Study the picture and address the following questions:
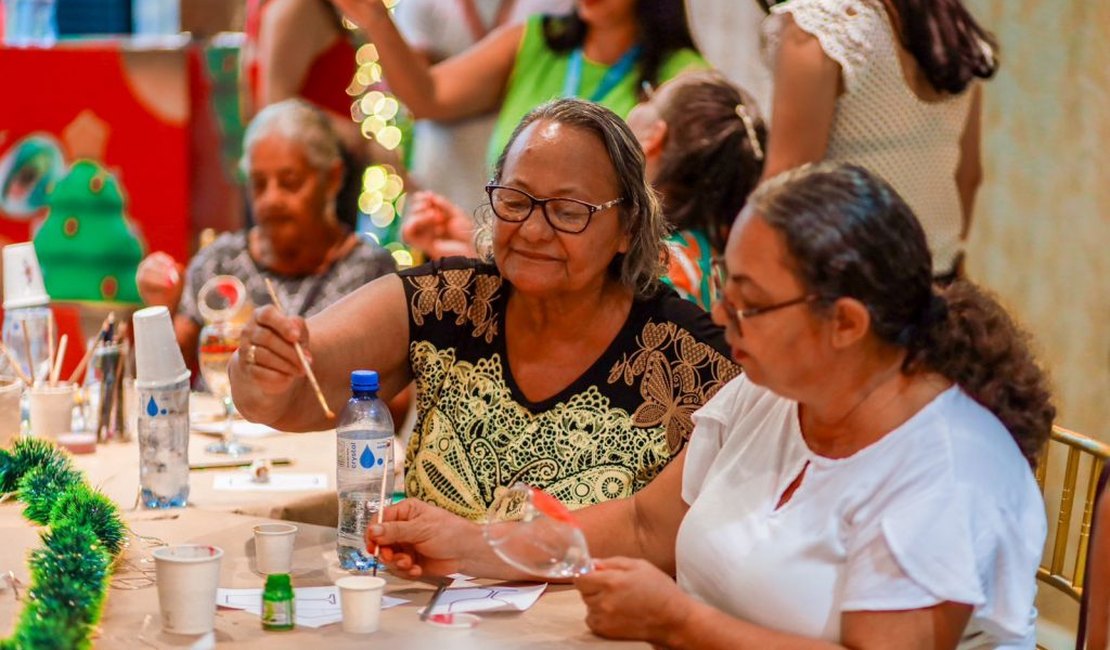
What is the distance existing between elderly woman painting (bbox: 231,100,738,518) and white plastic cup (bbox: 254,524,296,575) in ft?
1.09

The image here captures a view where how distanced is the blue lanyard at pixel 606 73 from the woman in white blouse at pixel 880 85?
93cm

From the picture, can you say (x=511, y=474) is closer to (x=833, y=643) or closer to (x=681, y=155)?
(x=833, y=643)

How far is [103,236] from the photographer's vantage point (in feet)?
15.9

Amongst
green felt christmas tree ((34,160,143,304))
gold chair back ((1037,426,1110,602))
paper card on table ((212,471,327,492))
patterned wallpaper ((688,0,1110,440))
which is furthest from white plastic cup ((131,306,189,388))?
green felt christmas tree ((34,160,143,304))

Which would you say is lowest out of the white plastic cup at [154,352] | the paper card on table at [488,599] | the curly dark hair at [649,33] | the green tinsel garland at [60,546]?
the paper card on table at [488,599]

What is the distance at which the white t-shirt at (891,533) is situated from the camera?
158 centimetres

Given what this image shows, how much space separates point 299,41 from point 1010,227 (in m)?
2.41

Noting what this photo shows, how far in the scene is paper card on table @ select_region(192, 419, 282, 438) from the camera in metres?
2.93

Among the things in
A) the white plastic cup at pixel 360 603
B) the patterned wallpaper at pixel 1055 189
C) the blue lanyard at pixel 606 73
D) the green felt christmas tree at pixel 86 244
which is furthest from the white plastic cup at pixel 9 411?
the patterned wallpaper at pixel 1055 189

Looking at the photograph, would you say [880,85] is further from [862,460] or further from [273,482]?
[273,482]

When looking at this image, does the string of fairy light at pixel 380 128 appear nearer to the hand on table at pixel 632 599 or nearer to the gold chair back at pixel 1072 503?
the gold chair back at pixel 1072 503

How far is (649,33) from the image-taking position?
3.89 meters

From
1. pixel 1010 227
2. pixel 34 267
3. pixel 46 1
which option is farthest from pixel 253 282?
pixel 1010 227

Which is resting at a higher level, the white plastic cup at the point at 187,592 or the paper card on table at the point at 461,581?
the white plastic cup at the point at 187,592
